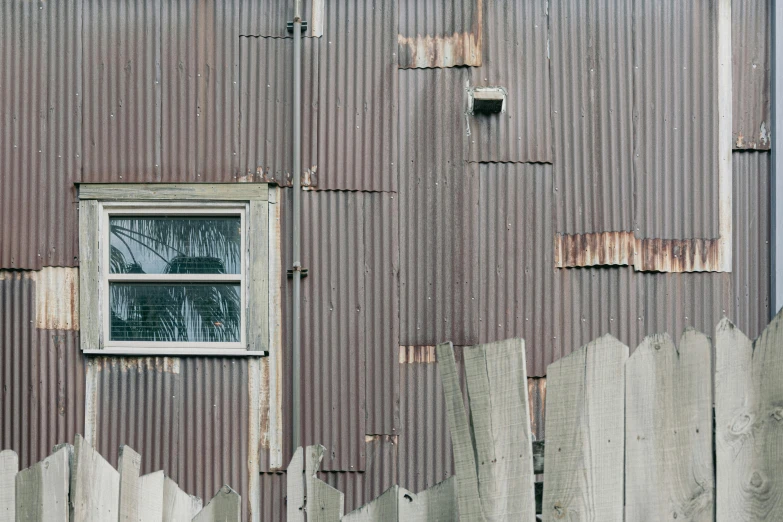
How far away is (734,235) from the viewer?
5.86 metres

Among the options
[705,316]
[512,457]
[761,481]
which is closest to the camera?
[761,481]

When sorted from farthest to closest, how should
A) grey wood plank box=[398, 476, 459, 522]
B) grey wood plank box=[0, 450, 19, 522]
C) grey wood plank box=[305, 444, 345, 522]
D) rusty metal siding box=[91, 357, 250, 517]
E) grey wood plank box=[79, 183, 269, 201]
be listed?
grey wood plank box=[79, 183, 269, 201] → rusty metal siding box=[91, 357, 250, 517] → grey wood plank box=[0, 450, 19, 522] → grey wood plank box=[305, 444, 345, 522] → grey wood plank box=[398, 476, 459, 522]

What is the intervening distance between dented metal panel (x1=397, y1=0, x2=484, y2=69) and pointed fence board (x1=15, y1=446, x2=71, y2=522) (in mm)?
4067

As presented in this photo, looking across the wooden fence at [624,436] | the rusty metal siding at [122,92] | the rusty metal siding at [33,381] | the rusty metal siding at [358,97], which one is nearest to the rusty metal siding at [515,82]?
the rusty metal siding at [358,97]

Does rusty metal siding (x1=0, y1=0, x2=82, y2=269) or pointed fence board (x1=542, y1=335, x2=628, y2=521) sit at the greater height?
rusty metal siding (x1=0, y1=0, x2=82, y2=269)

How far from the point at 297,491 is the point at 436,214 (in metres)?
3.33

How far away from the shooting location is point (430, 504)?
2713mm

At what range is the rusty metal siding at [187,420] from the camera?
229 inches

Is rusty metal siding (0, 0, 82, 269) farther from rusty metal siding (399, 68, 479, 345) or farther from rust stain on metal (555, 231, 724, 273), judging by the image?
rust stain on metal (555, 231, 724, 273)

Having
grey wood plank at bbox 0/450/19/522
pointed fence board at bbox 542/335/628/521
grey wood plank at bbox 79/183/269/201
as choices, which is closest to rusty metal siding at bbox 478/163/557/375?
grey wood plank at bbox 79/183/269/201

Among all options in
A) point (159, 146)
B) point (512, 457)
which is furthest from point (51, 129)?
point (512, 457)

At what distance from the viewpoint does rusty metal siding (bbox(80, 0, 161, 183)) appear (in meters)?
5.98

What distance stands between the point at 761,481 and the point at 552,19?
4.43 metres

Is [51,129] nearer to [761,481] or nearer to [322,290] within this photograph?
[322,290]
